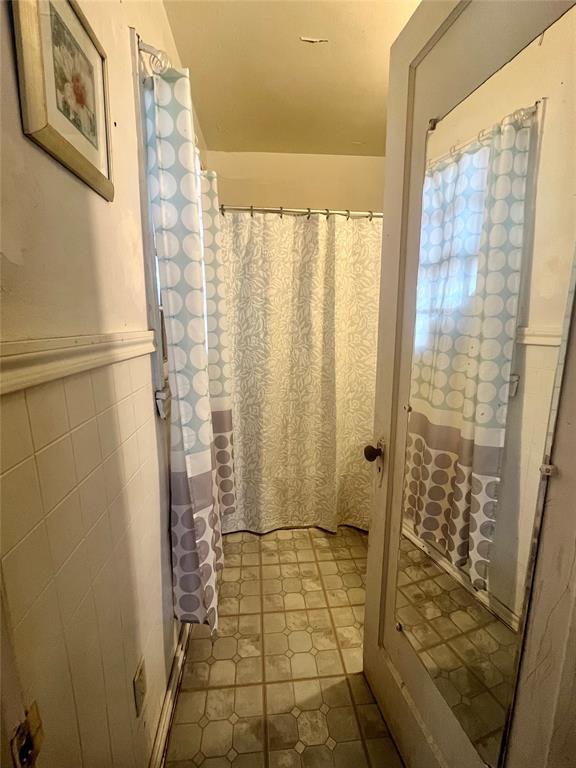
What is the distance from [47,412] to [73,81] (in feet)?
1.82

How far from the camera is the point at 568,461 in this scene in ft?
1.67

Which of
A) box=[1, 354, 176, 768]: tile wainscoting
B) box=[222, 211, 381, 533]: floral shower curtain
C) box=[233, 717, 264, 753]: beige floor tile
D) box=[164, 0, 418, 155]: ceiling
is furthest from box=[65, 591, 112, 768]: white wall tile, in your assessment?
box=[164, 0, 418, 155]: ceiling

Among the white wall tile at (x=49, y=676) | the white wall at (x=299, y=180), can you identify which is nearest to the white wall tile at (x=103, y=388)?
the white wall tile at (x=49, y=676)

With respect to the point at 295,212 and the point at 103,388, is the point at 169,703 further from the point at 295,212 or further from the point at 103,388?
the point at 295,212

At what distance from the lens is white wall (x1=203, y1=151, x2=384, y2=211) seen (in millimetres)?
2203

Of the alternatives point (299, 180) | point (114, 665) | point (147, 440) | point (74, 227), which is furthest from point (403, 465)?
point (299, 180)

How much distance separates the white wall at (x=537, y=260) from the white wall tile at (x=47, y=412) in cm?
80

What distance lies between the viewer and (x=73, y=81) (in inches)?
22.4

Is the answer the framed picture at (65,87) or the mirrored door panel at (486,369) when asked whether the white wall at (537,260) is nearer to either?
the mirrored door panel at (486,369)

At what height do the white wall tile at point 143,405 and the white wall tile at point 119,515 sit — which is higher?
the white wall tile at point 143,405

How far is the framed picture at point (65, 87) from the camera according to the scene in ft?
1.49

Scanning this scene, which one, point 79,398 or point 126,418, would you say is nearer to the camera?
point 79,398

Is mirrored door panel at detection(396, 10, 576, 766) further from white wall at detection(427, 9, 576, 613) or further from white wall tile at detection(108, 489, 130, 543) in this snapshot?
white wall tile at detection(108, 489, 130, 543)

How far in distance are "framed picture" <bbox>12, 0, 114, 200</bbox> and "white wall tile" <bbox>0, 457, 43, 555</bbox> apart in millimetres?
459
